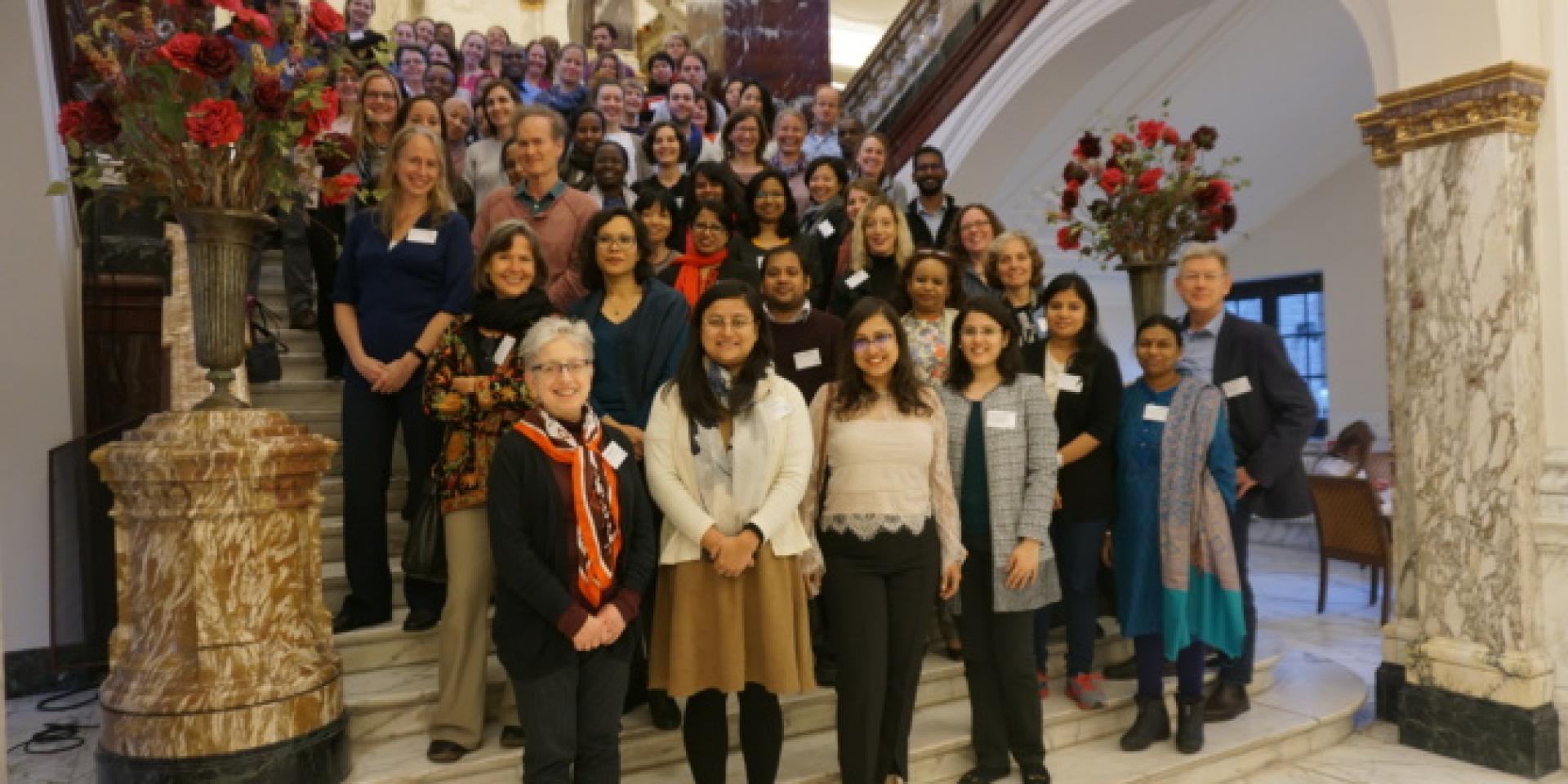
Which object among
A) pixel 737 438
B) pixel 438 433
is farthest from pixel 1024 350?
pixel 438 433

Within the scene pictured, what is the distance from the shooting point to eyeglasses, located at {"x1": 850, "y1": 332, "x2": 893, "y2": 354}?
2.88 m

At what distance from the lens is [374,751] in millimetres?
2877

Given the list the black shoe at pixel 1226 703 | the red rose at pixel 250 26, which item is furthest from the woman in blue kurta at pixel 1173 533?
the red rose at pixel 250 26

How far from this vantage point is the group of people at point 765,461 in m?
2.49

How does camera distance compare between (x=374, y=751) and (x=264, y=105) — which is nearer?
(x=264, y=105)

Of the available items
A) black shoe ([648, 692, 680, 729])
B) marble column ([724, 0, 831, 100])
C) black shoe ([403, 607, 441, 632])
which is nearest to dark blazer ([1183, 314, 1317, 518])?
black shoe ([648, 692, 680, 729])

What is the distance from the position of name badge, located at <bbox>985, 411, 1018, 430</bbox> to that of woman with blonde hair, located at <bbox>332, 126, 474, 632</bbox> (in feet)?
5.59

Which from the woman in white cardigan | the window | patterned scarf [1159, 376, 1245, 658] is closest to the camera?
the woman in white cardigan

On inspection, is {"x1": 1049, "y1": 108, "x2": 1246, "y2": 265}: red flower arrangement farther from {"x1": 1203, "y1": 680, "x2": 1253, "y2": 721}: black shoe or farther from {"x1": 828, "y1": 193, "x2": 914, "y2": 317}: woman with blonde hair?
{"x1": 1203, "y1": 680, "x2": 1253, "y2": 721}: black shoe

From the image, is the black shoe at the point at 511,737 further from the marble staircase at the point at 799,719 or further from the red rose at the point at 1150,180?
the red rose at the point at 1150,180

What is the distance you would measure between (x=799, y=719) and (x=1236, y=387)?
2056 millimetres

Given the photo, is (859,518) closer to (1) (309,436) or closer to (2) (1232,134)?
(1) (309,436)

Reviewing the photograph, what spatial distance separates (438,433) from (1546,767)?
166 inches

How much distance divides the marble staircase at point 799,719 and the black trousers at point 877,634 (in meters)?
0.35
